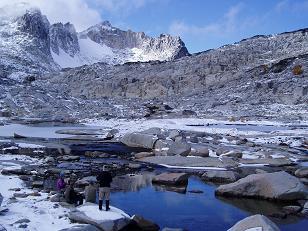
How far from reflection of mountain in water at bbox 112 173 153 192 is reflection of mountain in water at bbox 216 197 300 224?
5255 mm

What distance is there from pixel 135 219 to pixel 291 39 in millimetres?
177619

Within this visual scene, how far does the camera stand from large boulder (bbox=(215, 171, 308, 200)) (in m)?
24.3

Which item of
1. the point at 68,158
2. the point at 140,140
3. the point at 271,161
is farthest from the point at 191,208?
the point at 140,140

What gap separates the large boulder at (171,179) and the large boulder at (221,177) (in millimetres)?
2001

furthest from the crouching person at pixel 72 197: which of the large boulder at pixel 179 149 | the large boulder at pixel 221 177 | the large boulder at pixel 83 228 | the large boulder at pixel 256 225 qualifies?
the large boulder at pixel 179 149

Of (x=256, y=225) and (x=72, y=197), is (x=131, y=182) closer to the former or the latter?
(x=72, y=197)

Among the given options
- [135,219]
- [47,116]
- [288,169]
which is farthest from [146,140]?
[47,116]

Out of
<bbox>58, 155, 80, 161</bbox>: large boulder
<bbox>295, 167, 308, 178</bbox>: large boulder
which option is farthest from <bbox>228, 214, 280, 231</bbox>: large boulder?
<bbox>58, 155, 80, 161</bbox>: large boulder

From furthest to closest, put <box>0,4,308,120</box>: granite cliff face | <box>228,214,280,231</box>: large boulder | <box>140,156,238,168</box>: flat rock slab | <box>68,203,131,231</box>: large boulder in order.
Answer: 1. <box>0,4,308,120</box>: granite cliff face
2. <box>140,156,238,168</box>: flat rock slab
3. <box>68,203,131,231</box>: large boulder
4. <box>228,214,280,231</box>: large boulder

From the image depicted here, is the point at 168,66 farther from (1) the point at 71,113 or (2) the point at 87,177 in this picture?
(2) the point at 87,177

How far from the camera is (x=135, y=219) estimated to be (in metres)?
19.0

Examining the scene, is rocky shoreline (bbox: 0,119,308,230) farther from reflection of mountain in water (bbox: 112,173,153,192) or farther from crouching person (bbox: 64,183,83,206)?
crouching person (bbox: 64,183,83,206)

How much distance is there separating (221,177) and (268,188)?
5313mm

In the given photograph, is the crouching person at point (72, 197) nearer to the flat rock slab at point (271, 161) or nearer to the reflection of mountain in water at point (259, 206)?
the reflection of mountain in water at point (259, 206)
